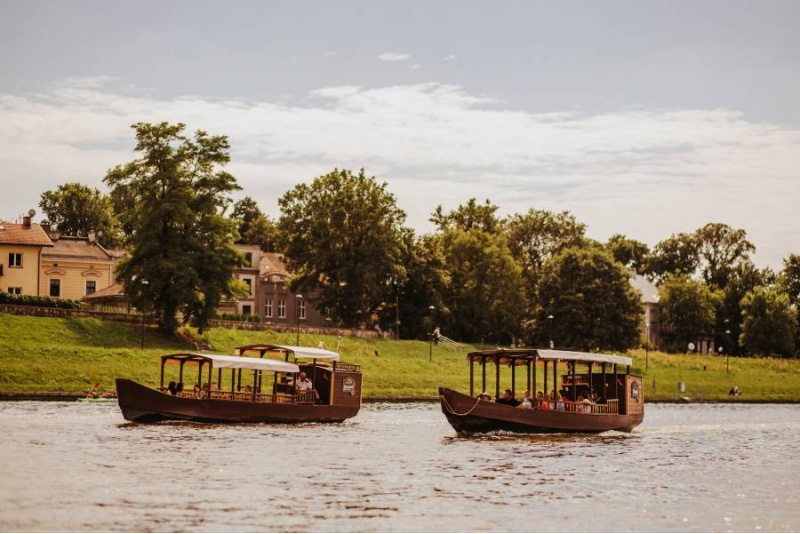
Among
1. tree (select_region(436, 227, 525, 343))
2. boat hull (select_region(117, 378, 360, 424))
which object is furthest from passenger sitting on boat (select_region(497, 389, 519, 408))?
tree (select_region(436, 227, 525, 343))

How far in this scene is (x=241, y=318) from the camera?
4414 inches

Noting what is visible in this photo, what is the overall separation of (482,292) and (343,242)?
2195cm

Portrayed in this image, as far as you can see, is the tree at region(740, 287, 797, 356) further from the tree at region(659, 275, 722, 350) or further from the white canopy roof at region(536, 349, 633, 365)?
the white canopy roof at region(536, 349, 633, 365)

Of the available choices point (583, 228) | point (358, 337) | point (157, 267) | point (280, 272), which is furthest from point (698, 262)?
point (157, 267)

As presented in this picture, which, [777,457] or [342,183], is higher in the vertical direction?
[342,183]

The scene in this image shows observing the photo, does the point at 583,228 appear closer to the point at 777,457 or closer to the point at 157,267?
the point at 157,267

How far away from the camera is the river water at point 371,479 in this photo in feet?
91.4

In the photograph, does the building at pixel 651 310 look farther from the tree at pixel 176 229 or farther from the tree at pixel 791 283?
the tree at pixel 176 229

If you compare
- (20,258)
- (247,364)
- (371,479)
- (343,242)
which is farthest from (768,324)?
(371,479)

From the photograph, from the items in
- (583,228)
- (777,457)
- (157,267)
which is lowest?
(777,457)

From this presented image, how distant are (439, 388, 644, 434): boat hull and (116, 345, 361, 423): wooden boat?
7610 mm

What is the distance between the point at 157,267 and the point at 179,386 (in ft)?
125

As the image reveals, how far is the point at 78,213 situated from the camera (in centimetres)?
16325

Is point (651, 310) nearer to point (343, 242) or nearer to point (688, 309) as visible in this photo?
point (688, 309)
